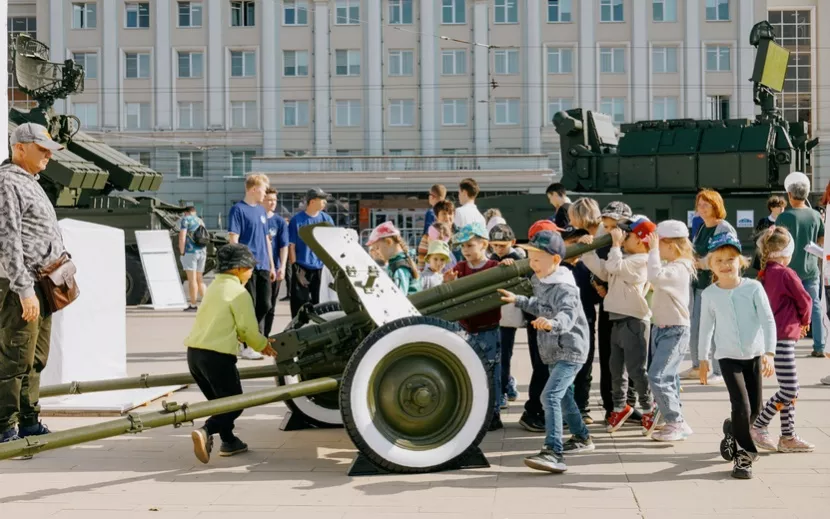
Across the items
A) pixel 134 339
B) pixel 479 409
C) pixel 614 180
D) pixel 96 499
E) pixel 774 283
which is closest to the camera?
pixel 96 499

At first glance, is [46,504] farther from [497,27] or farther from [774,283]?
[497,27]

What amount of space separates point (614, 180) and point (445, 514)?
15959 millimetres

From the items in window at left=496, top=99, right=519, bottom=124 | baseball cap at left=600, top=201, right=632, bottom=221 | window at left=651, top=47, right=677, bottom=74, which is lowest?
baseball cap at left=600, top=201, right=632, bottom=221

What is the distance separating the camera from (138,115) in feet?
189

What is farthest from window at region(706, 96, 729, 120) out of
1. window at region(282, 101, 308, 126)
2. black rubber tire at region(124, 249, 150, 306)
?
black rubber tire at region(124, 249, 150, 306)

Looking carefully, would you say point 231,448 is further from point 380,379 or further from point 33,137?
point 33,137

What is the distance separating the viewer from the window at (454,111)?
55.9m

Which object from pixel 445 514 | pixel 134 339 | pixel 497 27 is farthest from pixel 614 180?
pixel 497 27

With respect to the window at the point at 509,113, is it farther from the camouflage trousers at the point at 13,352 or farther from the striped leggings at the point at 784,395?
the camouflage trousers at the point at 13,352

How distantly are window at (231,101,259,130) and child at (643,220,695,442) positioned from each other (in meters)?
50.5

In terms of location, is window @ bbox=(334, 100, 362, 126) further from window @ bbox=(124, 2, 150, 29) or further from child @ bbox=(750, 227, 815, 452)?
child @ bbox=(750, 227, 815, 452)

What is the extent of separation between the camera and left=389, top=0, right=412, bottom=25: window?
2192 inches

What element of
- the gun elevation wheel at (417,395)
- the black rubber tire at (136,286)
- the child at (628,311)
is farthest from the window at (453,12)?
the gun elevation wheel at (417,395)

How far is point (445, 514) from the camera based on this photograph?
18.3 feet
